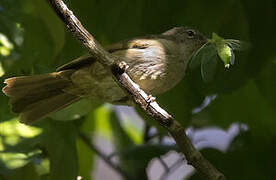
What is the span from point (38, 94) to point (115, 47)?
0.59m

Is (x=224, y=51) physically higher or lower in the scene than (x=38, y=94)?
higher

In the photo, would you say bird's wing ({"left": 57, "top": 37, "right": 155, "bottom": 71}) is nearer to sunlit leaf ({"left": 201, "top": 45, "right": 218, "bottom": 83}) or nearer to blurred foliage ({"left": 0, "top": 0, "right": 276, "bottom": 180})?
blurred foliage ({"left": 0, "top": 0, "right": 276, "bottom": 180})

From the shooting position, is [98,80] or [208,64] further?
[98,80]

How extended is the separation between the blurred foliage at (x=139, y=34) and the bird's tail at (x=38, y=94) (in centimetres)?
7

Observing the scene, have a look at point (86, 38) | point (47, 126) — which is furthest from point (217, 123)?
point (86, 38)

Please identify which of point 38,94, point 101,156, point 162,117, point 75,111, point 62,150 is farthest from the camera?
point 101,156

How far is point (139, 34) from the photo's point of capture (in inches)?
150

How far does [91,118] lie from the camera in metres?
4.77

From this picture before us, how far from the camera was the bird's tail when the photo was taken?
3631 mm

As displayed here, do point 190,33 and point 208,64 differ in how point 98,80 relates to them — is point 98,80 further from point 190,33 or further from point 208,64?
point 208,64

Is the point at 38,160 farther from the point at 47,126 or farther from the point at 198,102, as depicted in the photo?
the point at 198,102

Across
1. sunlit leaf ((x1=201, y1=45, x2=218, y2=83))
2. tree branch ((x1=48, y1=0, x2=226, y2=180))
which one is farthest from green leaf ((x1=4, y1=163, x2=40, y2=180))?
sunlit leaf ((x1=201, y1=45, x2=218, y2=83))

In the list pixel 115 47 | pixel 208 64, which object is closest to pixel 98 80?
pixel 115 47

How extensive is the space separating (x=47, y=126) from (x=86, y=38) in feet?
4.01
